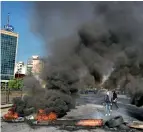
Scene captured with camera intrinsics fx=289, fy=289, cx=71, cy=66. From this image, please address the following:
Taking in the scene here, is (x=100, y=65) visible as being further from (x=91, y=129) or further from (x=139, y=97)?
(x=91, y=129)

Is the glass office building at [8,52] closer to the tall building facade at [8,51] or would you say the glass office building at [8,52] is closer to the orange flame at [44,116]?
the tall building facade at [8,51]

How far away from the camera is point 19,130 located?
63.9 ft

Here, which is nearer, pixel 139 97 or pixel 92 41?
pixel 139 97

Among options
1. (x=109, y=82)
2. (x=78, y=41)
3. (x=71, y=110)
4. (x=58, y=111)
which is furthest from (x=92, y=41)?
(x=58, y=111)

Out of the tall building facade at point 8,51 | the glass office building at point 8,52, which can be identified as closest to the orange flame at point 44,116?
the tall building facade at point 8,51

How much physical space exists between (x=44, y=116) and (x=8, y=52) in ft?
258

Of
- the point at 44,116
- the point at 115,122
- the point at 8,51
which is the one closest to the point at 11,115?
the point at 44,116

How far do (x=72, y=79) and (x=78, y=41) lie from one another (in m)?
4.46

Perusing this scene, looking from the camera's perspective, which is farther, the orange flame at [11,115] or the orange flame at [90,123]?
the orange flame at [11,115]

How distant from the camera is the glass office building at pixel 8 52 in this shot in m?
97.1

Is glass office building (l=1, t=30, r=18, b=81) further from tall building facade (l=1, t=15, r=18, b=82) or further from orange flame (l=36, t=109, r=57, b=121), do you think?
orange flame (l=36, t=109, r=57, b=121)

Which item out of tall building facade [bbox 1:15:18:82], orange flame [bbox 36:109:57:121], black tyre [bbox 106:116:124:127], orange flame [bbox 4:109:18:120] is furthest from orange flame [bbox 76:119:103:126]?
tall building facade [bbox 1:15:18:82]

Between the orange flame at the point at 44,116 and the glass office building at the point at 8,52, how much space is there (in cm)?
7456

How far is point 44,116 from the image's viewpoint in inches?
875
